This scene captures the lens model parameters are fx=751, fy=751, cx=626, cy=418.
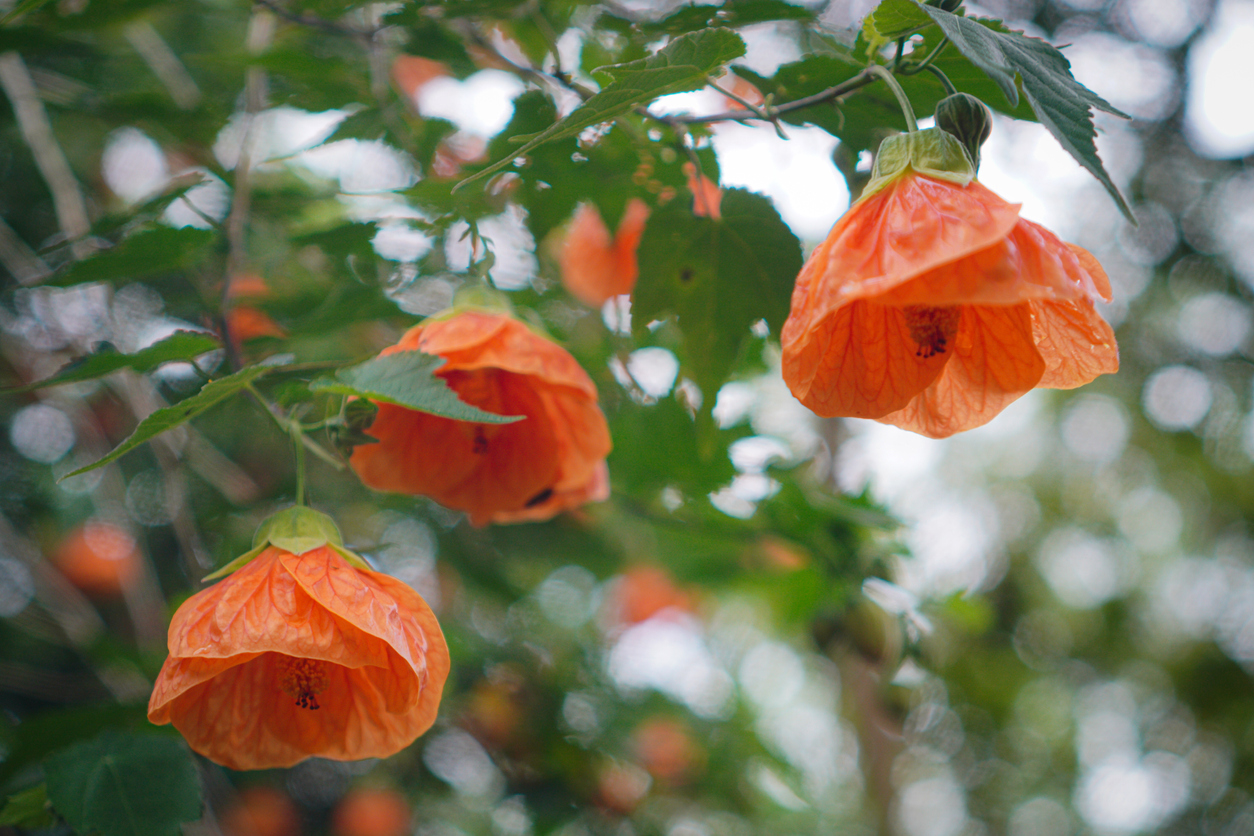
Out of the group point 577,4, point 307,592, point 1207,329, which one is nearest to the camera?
point 307,592

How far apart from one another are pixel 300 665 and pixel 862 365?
16.5 inches

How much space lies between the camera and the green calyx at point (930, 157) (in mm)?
440

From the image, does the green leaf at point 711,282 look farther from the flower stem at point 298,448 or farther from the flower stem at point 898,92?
the flower stem at point 298,448

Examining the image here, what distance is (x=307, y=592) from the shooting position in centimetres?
46

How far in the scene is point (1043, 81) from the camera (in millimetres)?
366

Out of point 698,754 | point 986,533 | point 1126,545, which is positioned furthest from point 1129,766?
point 698,754

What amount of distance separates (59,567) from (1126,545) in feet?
14.8

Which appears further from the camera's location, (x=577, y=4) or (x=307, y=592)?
(x=577, y=4)

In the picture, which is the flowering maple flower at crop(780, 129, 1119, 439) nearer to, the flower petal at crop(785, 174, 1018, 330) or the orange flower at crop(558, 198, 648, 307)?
the flower petal at crop(785, 174, 1018, 330)

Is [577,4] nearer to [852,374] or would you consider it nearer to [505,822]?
[852,374]

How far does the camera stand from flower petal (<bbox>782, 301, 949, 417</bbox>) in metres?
0.48

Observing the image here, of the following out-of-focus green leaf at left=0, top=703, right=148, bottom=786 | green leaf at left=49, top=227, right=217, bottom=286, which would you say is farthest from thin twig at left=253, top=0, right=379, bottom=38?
→ out-of-focus green leaf at left=0, top=703, right=148, bottom=786

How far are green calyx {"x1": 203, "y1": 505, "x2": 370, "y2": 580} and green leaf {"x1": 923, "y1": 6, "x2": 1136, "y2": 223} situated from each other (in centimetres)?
47

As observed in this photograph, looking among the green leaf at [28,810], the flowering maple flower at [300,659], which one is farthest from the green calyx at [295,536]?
the green leaf at [28,810]
